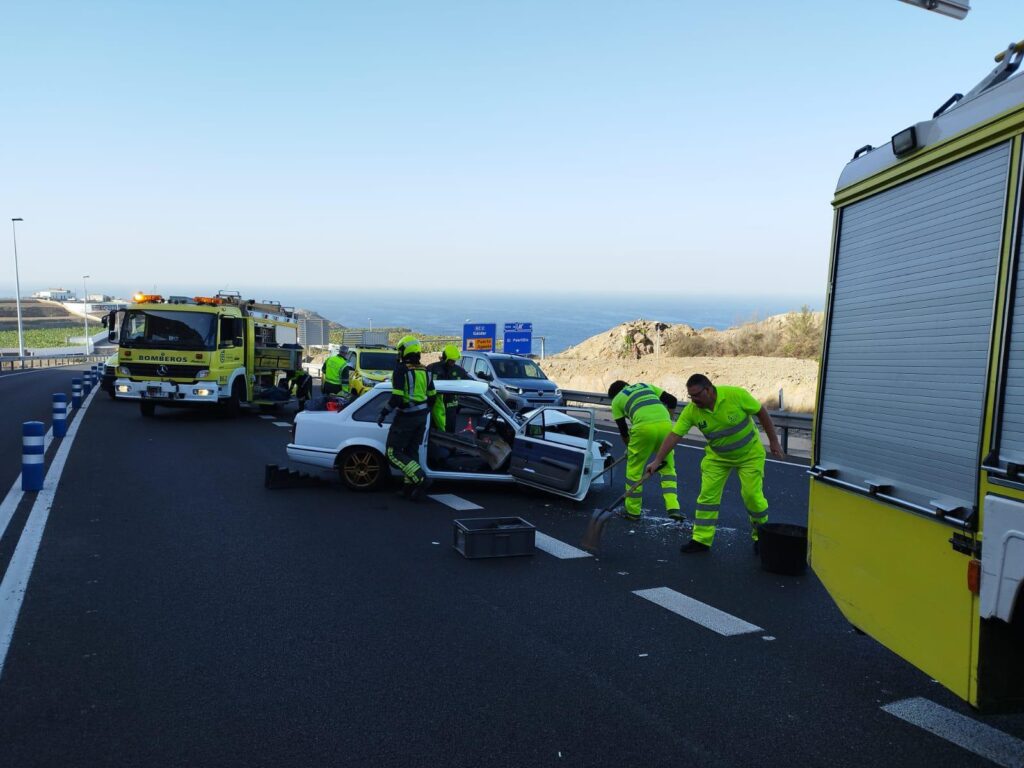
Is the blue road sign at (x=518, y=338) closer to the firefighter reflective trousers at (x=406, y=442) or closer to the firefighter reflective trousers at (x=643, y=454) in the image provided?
the firefighter reflective trousers at (x=406, y=442)

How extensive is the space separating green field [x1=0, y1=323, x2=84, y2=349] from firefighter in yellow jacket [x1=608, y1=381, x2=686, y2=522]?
313ft

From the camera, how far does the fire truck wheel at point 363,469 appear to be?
34.1 feet

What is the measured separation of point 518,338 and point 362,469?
22.2 metres

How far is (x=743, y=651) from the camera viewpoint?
5.16 meters

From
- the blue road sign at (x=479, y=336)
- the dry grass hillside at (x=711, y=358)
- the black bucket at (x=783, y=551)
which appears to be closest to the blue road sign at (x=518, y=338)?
the blue road sign at (x=479, y=336)

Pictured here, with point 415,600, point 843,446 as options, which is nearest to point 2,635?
point 415,600

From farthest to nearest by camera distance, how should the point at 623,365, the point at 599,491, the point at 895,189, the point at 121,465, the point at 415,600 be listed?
1. the point at 623,365
2. the point at 121,465
3. the point at 599,491
4. the point at 415,600
5. the point at 895,189

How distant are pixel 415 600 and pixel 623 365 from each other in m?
28.3

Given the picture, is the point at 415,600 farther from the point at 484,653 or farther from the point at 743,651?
the point at 743,651

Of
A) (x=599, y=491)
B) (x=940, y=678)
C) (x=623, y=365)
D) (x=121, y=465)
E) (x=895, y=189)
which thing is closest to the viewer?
(x=940, y=678)

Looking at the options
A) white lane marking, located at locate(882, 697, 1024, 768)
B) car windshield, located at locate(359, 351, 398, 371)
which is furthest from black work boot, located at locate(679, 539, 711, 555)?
car windshield, located at locate(359, 351, 398, 371)

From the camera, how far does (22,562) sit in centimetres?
687

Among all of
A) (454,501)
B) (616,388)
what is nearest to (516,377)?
(454,501)

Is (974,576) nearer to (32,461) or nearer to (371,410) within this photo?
(371,410)
